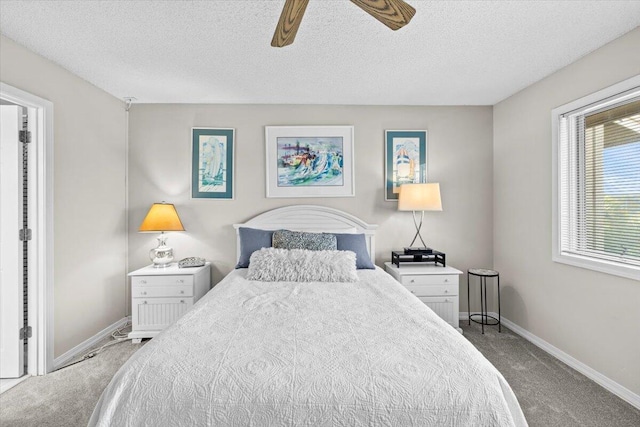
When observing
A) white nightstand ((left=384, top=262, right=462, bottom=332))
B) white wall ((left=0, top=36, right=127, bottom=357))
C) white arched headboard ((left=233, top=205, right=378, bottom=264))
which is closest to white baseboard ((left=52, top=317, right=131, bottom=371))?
white wall ((left=0, top=36, right=127, bottom=357))

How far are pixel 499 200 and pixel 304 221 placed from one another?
222 cm

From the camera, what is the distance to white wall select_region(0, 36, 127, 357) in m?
A: 2.52

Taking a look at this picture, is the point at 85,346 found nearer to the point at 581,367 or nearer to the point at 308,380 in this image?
the point at 308,380

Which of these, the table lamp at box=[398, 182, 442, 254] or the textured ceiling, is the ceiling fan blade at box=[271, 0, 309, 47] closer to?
the textured ceiling

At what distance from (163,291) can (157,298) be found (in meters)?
0.09

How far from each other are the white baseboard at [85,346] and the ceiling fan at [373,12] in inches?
121

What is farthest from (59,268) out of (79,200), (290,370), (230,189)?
(290,370)

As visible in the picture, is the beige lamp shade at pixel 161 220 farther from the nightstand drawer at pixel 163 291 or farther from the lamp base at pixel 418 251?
the lamp base at pixel 418 251

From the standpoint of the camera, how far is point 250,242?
3.11 meters

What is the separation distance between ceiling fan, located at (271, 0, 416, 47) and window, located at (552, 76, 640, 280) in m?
1.82

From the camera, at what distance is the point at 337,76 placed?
2.81 metres

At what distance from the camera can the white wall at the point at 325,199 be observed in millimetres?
3490

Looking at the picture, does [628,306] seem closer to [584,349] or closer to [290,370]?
[584,349]

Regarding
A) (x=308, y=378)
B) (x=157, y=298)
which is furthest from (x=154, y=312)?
(x=308, y=378)
